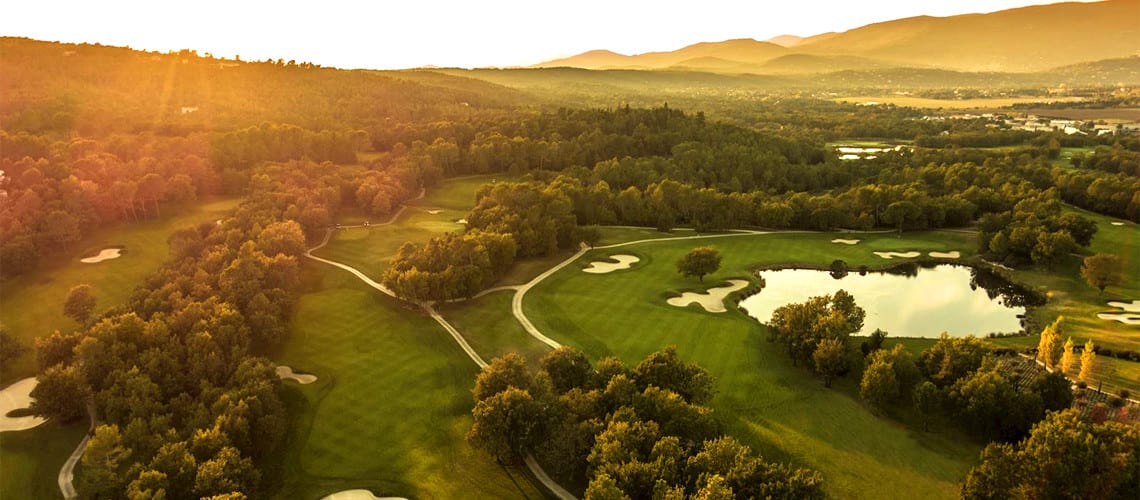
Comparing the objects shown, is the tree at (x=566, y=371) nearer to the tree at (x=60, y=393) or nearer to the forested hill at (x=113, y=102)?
the tree at (x=60, y=393)

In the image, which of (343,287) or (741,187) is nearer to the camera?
(343,287)

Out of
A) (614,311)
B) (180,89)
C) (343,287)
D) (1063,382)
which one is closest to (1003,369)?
(1063,382)

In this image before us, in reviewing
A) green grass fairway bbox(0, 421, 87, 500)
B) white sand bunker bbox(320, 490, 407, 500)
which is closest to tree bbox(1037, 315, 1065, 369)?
white sand bunker bbox(320, 490, 407, 500)

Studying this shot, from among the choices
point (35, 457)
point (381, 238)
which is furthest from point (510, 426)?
point (381, 238)

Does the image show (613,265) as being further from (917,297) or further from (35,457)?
(35,457)

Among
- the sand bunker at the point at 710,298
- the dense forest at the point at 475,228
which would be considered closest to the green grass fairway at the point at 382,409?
the dense forest at the point at 475,228

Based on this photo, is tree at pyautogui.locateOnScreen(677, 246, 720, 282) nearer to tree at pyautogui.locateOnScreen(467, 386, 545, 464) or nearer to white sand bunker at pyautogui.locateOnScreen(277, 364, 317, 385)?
tree at pyautogui.locateOnScreen(467, 386, 545, 464)

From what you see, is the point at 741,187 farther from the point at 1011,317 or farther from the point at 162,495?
the point at 162,495
